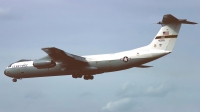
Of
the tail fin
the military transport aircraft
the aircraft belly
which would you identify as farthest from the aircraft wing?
the tail fin

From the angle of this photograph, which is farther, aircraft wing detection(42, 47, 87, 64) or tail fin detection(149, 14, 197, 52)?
aircraft wing detection(42, 47, 87, 64)

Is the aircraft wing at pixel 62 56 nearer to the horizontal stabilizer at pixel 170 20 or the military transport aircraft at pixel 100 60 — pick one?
the military transport aircraft at pixel 100 60

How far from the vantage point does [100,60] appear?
37.8 meters

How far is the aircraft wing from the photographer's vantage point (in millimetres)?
36872

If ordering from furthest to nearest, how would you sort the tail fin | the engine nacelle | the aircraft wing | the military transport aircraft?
the engine nacelle < the aircraft wing < the military transport aircraft < the tail fin

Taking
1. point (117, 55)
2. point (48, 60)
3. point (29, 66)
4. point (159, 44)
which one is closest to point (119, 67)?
point (117, 55)

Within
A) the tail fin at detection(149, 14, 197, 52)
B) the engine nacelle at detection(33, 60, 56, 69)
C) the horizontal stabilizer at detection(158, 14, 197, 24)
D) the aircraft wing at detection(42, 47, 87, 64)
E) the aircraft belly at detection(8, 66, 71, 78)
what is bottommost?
the aircraft belly at detection(8, 66, 71, 78)

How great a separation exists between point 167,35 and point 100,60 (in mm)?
6173

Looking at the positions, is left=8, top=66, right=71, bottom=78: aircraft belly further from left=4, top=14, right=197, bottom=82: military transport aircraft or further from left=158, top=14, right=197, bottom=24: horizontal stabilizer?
left=158, top=14, right=197, bottom=24: horizontal stabilizer

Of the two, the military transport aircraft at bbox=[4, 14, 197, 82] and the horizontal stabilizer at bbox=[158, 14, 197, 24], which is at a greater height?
the horizontal stabilizer at bbox=[158, 14, 197, 24]

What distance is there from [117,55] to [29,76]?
30.7 ft

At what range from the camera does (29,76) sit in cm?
4144

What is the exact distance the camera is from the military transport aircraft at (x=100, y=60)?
35844mm

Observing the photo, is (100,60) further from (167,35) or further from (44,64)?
(167,35)
